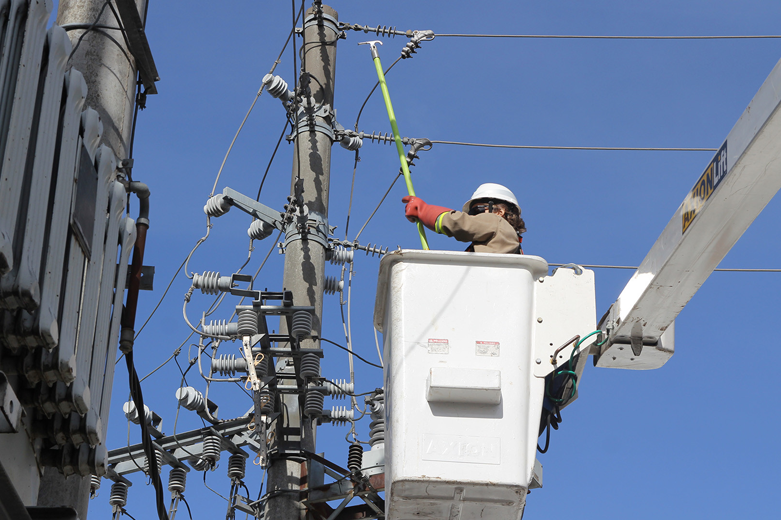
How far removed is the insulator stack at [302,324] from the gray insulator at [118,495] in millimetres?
2970

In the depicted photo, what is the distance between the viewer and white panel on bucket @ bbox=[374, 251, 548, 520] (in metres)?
4.38

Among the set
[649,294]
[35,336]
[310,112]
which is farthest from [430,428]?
[310,112]

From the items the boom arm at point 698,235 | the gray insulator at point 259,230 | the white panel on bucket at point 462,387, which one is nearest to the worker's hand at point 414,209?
the boom arm at point 698,235

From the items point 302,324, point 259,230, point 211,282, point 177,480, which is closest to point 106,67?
point 302,324

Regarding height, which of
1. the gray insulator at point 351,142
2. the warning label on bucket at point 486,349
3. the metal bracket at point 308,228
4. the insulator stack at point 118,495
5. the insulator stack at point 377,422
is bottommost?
the insulator stack at point 118,495

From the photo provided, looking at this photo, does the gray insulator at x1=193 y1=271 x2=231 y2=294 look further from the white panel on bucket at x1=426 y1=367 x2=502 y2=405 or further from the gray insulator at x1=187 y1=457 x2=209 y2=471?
the white panel on bucket at x1=426 y1=367 x2=502 y2=405

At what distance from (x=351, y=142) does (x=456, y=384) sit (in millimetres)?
5565

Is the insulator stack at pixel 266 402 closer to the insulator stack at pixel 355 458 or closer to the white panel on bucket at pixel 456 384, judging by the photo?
the insulator stack at pixel 355 458

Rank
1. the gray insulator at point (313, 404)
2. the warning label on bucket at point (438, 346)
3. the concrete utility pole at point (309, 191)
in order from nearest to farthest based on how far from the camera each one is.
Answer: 1. the warning label on bucket at point (438, 346)
2. the concrete utility pole at point (309, 191)
3. the gray insulator at point (313, 404)

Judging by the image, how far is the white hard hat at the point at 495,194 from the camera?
596 centimetres

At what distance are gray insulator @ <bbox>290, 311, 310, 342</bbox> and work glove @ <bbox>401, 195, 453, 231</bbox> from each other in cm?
221

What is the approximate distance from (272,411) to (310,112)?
2672mm

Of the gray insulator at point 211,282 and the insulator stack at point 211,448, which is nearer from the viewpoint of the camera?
the gray insulator at point 211,282

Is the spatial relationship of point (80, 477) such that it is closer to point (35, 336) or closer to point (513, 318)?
point (35, 336)
